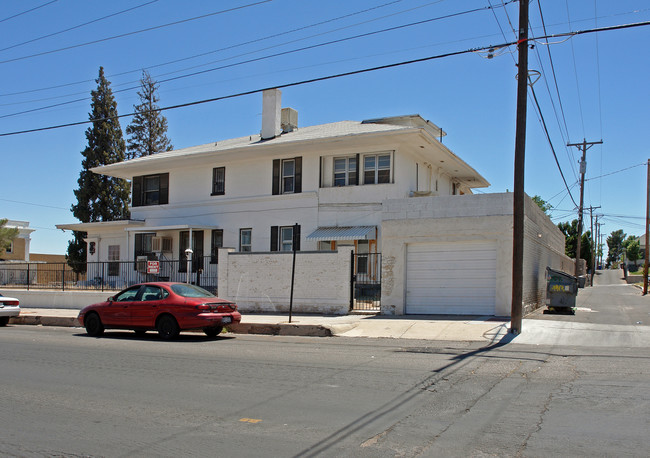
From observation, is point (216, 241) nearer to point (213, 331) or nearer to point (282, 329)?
point (282, 329)

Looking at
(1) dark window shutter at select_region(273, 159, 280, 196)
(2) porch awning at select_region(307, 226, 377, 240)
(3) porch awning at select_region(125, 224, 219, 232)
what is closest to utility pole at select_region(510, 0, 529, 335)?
(2) porch awning at select_region(307, 226, 377, 240)

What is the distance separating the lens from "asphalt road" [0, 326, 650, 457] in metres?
5.55

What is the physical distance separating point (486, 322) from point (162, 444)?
11.2 m

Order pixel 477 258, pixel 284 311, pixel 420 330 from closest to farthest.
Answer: pixel 420 330
pixel 477 258
pixel 284 311

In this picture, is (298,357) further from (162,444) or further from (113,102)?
(113,102)

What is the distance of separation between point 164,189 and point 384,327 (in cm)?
1842

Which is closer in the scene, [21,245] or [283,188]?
[283,188]

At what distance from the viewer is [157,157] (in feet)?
96.7

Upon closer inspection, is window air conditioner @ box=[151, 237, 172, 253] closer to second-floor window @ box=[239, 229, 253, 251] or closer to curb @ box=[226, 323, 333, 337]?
second-floor window @ box=[239, 229, 253, 251]

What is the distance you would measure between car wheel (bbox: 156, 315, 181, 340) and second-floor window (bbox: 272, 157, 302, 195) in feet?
41.1

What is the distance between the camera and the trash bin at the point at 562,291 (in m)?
18.3

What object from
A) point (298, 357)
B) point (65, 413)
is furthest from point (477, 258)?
point (65, 413)

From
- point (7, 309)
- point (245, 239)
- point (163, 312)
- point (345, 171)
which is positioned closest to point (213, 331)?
point (163, 312)

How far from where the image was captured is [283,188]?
26.1m
